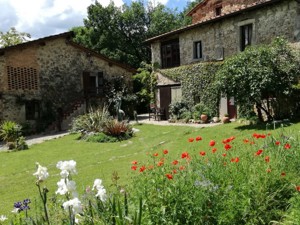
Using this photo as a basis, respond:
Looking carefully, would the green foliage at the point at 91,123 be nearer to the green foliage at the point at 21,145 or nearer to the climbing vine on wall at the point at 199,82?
the green foliage at the point at 21,145

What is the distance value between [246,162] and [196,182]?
3.58 feet

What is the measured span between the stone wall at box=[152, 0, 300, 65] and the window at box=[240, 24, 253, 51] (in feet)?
0.71

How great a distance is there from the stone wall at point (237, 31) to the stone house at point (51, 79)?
7.22 m

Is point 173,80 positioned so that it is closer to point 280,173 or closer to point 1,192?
point 1,192

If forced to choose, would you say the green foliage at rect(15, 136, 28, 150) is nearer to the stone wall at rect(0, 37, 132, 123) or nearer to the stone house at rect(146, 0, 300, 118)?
the stone wall at rect(0, 37, 132, 123)

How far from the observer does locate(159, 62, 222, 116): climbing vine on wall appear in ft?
65.5

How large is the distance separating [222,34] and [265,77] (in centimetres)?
687

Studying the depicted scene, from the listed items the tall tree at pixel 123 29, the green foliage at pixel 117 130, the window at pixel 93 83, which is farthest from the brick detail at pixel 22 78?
the tall tree at pixel 123 29

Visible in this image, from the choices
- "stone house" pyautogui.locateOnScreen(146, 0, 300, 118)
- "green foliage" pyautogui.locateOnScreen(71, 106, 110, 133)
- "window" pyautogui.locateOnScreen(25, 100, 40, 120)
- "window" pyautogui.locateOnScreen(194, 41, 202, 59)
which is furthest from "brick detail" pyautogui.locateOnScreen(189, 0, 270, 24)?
"window" pyautogui.locateOnScreen(25, 100, 40, 120)

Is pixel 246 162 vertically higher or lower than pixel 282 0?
lower

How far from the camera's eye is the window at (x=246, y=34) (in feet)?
59.4

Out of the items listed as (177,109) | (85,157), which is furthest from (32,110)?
(85,157)

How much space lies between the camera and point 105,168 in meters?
9.35

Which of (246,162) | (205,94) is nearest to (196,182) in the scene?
(246,162)
